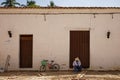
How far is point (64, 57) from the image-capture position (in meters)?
18.7

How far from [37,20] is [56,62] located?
282cm

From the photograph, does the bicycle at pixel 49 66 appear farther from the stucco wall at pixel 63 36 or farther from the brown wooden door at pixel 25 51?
the brown wooden door at pixel 25 51

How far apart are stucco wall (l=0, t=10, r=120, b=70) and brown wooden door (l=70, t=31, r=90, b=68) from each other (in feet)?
0.92

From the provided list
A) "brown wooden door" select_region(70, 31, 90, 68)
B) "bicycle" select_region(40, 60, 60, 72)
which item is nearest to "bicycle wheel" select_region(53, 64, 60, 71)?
"bicycle" select_region(40, 60, 60, 72)

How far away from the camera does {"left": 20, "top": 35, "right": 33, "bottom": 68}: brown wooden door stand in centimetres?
1894

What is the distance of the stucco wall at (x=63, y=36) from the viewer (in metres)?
18.7

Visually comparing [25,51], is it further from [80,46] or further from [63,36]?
[80,46]

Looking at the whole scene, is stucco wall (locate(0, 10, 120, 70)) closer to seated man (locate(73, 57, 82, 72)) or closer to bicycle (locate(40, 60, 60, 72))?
bicycle (locate(40, 60, 60, 72))

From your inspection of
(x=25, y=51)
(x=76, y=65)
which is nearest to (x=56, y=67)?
(x=76, y=65)

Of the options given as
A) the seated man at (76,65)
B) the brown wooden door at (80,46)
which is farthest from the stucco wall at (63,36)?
the seated man at (76,65)

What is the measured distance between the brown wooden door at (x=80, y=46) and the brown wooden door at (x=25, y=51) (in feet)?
8.34

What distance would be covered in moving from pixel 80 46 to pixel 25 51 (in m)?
3.42

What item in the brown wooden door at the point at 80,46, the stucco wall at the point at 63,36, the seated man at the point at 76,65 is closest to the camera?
the seated man at the point at 76,65

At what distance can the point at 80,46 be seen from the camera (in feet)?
62.2
